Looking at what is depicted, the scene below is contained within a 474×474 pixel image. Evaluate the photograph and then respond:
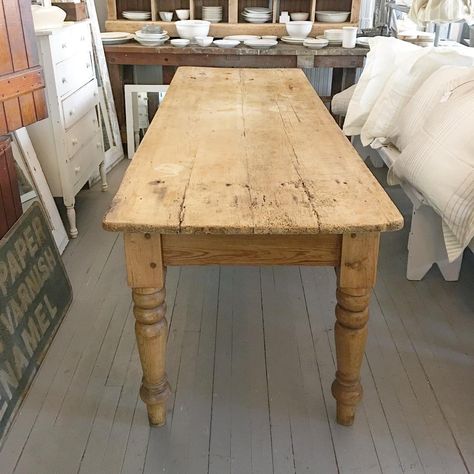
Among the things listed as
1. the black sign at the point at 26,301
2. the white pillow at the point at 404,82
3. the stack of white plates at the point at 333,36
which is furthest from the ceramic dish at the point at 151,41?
the black sign at the point at 26,301

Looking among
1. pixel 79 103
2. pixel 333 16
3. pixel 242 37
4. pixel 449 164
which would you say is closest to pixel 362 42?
pixel 333 16

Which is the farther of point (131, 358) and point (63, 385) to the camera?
point (131, 358)

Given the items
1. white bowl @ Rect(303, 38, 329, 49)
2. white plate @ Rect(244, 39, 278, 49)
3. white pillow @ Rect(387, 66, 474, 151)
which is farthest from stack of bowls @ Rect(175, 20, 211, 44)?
white pillow @ Rect(387, 66, 474, 151)

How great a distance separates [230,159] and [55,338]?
96cm

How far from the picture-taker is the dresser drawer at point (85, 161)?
9.16 ft

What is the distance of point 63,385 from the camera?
1805 millimetres

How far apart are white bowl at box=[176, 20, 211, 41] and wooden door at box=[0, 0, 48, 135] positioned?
7.02ft

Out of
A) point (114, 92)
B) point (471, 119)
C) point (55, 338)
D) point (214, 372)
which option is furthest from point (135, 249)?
point (114, 92)

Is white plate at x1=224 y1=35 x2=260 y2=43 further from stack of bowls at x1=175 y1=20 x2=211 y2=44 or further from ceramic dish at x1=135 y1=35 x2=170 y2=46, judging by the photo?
ceramic dish at x1=135 y1=35 x2=170 y2=46

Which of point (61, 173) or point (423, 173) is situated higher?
point (423, 173)

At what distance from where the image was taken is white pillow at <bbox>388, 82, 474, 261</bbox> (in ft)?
6.28

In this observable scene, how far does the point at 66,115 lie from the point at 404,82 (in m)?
1.66

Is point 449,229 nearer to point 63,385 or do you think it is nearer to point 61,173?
point 63,385

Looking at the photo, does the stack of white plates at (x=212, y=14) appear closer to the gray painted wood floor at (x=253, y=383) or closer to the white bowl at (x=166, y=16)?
the white bowl at (x=166, y=16)
